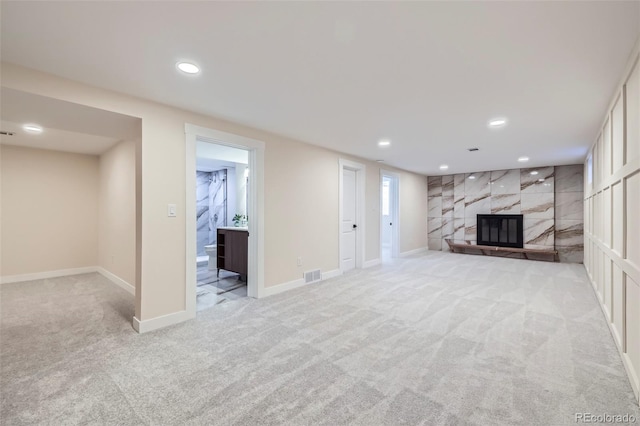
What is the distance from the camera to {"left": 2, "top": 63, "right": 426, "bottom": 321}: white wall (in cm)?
256

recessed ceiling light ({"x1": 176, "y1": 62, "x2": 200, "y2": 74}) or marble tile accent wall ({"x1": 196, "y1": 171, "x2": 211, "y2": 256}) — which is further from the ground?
recessed ceiling light ({"x1": 176, "y1": 62, "x2": 200, "y2": 74})

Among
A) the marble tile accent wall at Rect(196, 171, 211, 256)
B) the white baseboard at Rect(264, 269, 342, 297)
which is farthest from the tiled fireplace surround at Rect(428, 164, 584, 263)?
the marble tile accent wall at Rect(196, 171, 211, 256)

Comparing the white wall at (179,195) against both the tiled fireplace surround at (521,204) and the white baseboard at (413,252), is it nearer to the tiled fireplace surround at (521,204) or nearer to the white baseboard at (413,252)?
the white baseboard at (413,252)

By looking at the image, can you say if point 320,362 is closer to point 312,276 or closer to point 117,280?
point 312,276

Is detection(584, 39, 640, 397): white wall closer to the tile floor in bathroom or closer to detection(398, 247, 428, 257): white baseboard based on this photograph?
the tile floor in bathroom

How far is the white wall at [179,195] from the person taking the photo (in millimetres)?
2557

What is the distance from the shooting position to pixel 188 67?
84.4 inches

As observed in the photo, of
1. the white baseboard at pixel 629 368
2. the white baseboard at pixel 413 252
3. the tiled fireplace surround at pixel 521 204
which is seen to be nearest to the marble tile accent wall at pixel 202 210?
the white baseboard at pixel 413 252

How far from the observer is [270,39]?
180cm

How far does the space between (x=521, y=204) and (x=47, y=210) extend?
10.3 m

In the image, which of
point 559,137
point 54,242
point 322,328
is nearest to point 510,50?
point 322,328

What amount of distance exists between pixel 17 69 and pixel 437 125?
4023mm

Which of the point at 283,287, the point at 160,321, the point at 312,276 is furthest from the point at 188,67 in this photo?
the point at 312,276

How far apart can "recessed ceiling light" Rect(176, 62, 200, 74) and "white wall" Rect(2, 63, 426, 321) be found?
0.88 meters
